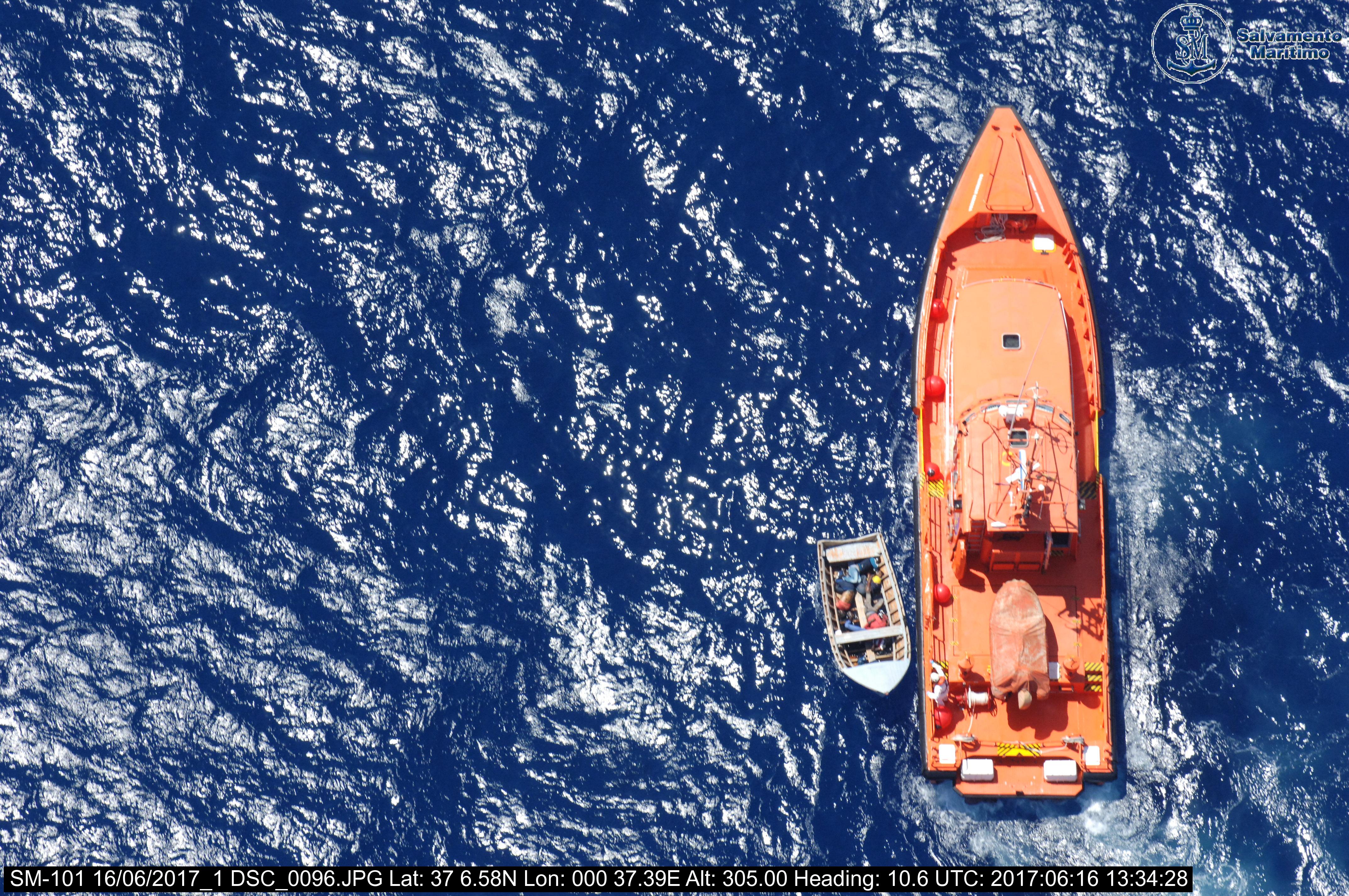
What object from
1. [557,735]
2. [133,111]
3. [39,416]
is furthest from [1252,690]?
[133,111]

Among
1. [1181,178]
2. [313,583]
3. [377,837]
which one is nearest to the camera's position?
[377,837]

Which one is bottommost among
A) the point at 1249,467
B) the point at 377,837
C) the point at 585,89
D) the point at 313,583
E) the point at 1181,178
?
the point at 377,837

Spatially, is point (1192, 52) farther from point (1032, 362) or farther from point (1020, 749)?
point (1020, 749)

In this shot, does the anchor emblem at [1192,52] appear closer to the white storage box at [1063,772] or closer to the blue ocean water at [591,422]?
the blue ocean water at [591,422]

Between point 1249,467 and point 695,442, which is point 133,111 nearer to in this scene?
point 695,442

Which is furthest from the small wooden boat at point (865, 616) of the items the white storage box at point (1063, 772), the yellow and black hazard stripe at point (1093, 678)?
the yellow and black hazard stripe at point (1093, 678)
